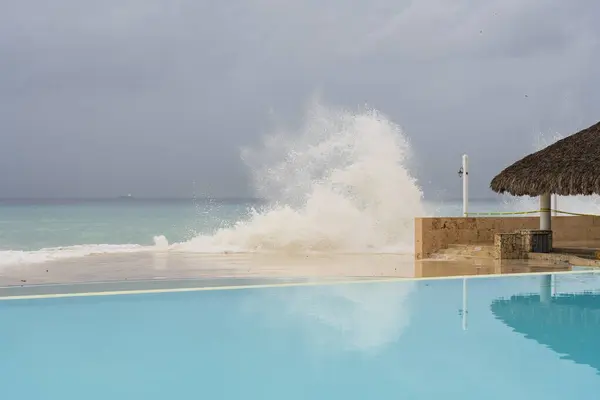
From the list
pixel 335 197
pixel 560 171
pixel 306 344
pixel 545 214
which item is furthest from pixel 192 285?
pixel 335 197

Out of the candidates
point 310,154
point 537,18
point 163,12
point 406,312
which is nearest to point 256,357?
point 406,312

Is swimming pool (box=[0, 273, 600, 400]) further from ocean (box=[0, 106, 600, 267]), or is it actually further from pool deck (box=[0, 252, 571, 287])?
ocean (box=[0, 106, 600, 267])

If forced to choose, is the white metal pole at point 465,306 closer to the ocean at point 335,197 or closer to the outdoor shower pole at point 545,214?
the outdoor shower pole at point 545,214

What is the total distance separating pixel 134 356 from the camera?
16.9ft

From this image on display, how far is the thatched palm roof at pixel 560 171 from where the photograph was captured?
10.6 meters

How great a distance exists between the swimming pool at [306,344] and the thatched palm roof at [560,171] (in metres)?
2.96

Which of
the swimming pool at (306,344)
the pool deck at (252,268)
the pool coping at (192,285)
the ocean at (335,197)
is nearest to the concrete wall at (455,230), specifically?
the pool deck at (252,268)

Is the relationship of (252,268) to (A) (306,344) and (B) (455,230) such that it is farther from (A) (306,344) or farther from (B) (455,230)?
(A) (306,344)

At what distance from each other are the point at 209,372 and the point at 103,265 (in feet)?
27.3

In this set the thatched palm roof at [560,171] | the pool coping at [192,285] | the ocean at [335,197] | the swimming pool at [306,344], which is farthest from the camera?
the ocean at [335,197]

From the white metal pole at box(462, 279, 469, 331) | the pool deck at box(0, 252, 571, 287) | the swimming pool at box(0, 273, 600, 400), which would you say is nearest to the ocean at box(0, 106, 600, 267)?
the pool deck at box(0, 252, 571, 287)

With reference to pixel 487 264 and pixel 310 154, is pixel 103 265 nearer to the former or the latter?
pixel 487 264

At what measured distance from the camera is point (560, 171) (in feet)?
35.8

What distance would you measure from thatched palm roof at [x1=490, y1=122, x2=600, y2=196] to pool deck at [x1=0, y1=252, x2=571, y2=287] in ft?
3.77
